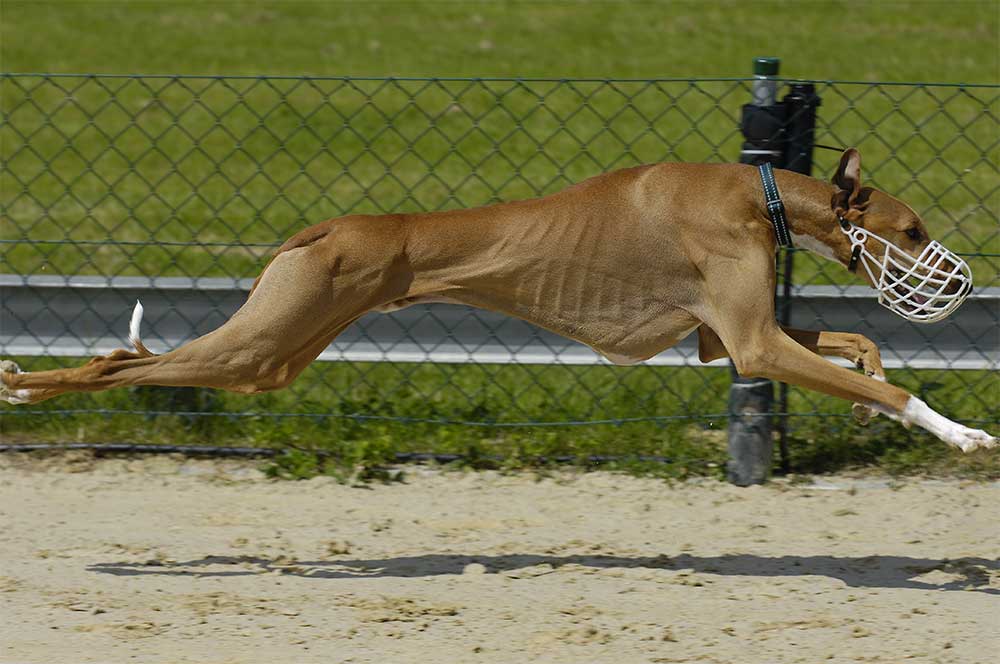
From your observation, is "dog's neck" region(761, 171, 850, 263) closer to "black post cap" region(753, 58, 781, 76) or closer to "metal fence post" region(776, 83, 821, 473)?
"metal fence post" region(776, 83, 821, 473)

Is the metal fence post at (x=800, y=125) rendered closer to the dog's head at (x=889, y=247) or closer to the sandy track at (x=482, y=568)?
the dog's head at (x=889, y=247)

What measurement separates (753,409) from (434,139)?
4.99 meters

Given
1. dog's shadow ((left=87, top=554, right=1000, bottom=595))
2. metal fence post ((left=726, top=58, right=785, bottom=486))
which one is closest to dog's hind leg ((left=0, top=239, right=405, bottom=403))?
dog's shadow ((left=87, top=554, right=1000, bottom=595))

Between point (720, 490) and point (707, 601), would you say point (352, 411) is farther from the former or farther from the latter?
point (707, 601)

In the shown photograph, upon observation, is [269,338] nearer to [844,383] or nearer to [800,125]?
[844,383]

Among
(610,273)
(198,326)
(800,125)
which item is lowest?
(198,326)

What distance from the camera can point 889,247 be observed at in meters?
4.18

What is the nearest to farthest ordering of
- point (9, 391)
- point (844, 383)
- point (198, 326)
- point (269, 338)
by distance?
1. point (844, 383)
2. point (269, 338)
3. point (9, 391)
4. point (198, 326)

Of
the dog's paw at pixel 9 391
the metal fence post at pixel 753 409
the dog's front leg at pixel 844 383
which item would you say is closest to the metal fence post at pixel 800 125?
the metal fence post at pixel 753 409

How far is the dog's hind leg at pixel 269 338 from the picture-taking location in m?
4.20

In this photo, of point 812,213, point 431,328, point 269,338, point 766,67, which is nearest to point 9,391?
point 269,338

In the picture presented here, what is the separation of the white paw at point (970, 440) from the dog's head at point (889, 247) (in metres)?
0.37

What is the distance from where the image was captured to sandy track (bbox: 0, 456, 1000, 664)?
3896mm

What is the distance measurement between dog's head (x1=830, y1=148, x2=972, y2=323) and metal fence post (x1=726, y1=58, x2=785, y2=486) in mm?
835
